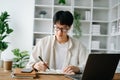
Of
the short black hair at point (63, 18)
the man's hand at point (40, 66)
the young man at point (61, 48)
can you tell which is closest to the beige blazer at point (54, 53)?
the young man at point (61, 48)

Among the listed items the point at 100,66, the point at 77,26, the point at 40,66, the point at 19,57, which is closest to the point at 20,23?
the point at 19,57

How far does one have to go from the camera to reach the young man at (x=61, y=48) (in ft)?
7.64

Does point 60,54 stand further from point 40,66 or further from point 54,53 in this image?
point 40,66

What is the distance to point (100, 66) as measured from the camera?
148cm

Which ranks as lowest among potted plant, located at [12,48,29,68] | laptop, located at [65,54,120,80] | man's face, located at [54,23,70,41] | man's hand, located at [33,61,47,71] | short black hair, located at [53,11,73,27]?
potted plant, located at [12,48,29,68]

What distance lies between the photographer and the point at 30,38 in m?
5.50

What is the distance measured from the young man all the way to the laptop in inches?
30.3

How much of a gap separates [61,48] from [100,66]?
994 mm

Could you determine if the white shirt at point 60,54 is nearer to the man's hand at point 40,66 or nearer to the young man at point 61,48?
the young man at point 61,48

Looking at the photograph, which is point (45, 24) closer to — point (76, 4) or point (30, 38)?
point (30, 38)

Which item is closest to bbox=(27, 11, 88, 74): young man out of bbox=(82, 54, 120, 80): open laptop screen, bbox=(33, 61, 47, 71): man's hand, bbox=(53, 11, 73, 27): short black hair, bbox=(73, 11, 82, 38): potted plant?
bbox=(53, 11, 73, 27): short black hair

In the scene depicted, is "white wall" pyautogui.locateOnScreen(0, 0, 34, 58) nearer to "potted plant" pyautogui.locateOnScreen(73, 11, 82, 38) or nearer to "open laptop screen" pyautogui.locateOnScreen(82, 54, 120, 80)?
"potted plant" pyautogui.locateOnScreen(73, 11, 82, 38)

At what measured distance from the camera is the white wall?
217 inches

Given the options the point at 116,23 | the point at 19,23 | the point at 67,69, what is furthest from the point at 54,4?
the point at 67,69
